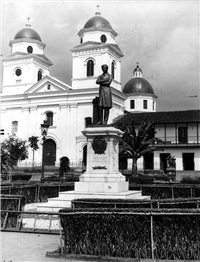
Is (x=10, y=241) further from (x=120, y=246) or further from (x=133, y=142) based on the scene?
(x=133, y=142)

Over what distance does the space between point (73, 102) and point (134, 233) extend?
1651 inches

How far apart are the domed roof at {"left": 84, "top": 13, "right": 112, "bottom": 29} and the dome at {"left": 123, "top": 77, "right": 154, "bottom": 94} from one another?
18405 mm

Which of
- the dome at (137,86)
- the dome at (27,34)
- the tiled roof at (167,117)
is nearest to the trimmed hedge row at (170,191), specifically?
the tiled roof at (167,117)

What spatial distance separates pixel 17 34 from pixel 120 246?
5057cm

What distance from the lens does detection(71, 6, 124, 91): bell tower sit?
152 feet

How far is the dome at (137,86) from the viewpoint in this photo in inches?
2516

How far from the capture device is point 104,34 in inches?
1853

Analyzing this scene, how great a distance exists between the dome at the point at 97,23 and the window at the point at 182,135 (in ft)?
56.4

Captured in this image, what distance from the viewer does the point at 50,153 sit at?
47.8 meters

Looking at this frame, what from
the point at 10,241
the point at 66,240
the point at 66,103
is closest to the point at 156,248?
the point at 66,240

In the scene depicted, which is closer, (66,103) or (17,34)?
(66,103)

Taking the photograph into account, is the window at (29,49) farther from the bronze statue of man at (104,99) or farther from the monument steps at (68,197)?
the monument steps at (68,197)

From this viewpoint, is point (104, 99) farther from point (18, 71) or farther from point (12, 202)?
point (18, 71)

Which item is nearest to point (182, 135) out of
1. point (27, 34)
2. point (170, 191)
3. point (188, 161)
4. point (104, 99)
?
point (188, 161)
